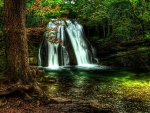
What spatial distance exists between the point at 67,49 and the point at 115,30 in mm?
5061

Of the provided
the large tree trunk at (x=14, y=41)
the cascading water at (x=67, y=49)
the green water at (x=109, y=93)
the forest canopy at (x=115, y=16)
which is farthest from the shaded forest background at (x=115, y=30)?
the large tree trunk at (x=14, y=41)

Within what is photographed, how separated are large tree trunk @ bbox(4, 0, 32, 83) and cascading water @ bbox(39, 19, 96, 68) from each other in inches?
680

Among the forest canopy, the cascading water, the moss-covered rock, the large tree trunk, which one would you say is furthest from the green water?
the cascading water

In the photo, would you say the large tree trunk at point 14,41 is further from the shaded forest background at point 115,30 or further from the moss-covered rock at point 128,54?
the moss-covered rock at point 128,54

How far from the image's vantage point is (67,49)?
31.8m

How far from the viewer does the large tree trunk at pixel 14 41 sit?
38.0ft

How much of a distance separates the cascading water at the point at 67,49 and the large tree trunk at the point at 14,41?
56.7ft

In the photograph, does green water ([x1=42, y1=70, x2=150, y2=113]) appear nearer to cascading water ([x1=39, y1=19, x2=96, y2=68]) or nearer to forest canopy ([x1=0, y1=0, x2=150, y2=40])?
forest canopy ([x1=0, y1=0, x2=150, y2=40])

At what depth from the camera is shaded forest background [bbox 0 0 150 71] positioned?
2855 centimetres

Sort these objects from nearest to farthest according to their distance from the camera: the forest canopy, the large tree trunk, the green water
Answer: the large tree trunk, the green water, the forest canopy

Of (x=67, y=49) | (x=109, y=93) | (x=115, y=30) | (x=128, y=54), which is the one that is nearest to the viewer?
(x=109, y=93)

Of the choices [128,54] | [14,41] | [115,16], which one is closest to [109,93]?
[14,41]

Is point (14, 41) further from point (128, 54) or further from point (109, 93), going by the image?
point (128, 54)

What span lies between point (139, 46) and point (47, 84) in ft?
47.9
